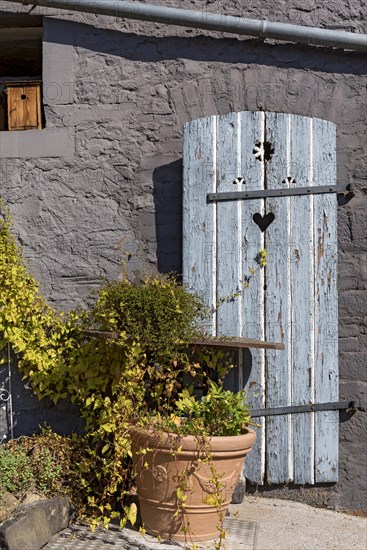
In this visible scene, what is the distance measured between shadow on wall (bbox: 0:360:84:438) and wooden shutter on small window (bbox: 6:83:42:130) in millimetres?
1475

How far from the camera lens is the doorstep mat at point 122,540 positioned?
374 centimetres

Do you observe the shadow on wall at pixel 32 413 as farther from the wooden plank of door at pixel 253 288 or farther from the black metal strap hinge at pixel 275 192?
the black metal strap hinge at pixel 275 192

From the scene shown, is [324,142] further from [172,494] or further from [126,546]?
[126,546]

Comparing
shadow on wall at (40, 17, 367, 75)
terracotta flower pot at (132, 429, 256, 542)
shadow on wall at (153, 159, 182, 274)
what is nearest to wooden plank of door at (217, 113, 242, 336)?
shadow on wall at (153, 159, 182, 274)

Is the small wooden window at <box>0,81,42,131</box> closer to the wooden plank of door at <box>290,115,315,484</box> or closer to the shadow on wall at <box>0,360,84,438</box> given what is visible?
the shadow on wall at <box>0,360,84,438</box>

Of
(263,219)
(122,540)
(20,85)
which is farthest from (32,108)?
(122,540)

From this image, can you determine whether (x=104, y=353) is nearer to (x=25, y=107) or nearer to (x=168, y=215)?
(x=168, y=215)

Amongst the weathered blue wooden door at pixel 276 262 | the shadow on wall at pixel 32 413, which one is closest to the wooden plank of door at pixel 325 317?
the weathered blue wooden door at pixel 276 262

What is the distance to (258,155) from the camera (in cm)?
458

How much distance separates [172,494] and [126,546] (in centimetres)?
32

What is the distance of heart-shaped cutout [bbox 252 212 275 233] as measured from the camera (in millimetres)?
4551

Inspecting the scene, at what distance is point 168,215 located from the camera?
4707mm

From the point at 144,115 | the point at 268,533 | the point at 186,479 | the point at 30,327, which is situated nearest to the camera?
the point at 186,479

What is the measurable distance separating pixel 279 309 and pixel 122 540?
1537 mm
